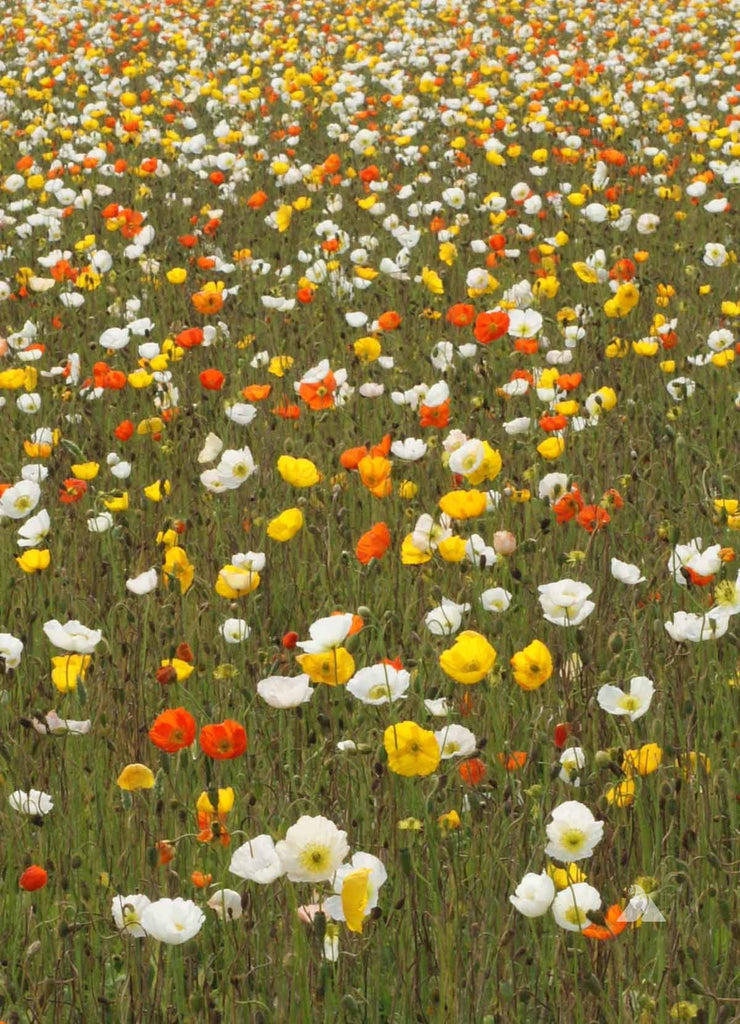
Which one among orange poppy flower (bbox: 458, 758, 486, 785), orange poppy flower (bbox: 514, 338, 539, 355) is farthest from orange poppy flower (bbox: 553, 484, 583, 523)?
orange poppy flower (bbox: 514, 338, 539, 355)

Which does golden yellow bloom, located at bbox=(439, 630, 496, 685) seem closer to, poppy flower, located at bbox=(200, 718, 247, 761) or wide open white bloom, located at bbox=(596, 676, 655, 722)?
wide open white bloom, located at bbox=(596, 676, 655, 722)

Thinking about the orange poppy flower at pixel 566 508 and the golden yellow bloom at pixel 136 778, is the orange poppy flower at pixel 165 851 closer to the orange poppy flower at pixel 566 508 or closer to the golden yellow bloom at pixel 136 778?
the golden yellow bloom at pixel 136 778

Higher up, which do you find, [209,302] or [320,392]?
[209,302]

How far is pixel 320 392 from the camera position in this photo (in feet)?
15.1

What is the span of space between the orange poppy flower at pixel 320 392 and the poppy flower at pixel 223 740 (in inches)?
90.0

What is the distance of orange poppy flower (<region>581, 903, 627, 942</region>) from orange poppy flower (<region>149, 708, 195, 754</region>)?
0.82 meters

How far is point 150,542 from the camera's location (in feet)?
14.3

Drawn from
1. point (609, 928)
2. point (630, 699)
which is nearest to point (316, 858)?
point (609, 928)

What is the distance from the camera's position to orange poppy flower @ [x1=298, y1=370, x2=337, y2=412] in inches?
180

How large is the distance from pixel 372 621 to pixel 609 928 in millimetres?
1350

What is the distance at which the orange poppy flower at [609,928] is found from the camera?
6.72 ft

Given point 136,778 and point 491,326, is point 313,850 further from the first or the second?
point 491,326

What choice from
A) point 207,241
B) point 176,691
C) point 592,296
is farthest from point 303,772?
point 207,241

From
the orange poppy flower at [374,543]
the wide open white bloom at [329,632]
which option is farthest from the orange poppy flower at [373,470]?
the wide open white bloom at [329,632]
